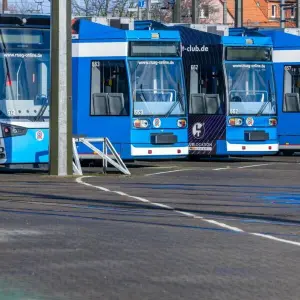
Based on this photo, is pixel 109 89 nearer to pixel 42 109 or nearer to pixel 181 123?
pixel 181 123

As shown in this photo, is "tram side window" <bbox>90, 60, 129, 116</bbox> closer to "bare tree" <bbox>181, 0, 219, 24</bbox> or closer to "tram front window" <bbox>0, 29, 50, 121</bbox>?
"tram front window" <bbox>0, 29, 50, 121</bbox>

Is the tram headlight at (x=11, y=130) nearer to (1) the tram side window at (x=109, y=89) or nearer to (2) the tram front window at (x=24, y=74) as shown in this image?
(2) the tram front window at (x=24, y=74)

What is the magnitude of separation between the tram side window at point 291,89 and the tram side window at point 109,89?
708 cm

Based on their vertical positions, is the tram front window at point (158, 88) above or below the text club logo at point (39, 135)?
above

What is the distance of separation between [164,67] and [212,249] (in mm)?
15280

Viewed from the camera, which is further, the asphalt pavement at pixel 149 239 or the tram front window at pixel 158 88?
the tram front window at pixel 158 88

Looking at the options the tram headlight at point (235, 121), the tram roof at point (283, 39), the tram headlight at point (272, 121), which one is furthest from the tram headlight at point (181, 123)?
the tram roof at point (283, 39)

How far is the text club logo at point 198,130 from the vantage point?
28.2 meters

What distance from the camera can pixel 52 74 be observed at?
22062mm

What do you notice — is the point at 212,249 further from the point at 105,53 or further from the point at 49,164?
the point at 105,53

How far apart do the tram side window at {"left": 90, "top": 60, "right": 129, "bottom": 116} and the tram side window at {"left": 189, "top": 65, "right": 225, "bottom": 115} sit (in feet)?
10.3

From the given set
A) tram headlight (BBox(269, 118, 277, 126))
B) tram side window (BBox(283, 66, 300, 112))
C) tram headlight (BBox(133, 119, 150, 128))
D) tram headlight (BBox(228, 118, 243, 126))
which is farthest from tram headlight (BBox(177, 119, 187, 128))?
tram side window (BBox(283, 66, 300, 112))

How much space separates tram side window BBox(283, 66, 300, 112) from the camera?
3102 cm

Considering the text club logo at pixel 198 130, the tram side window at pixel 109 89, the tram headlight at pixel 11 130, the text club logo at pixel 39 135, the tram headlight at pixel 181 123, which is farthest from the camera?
the text club logo at pixel 198 130
